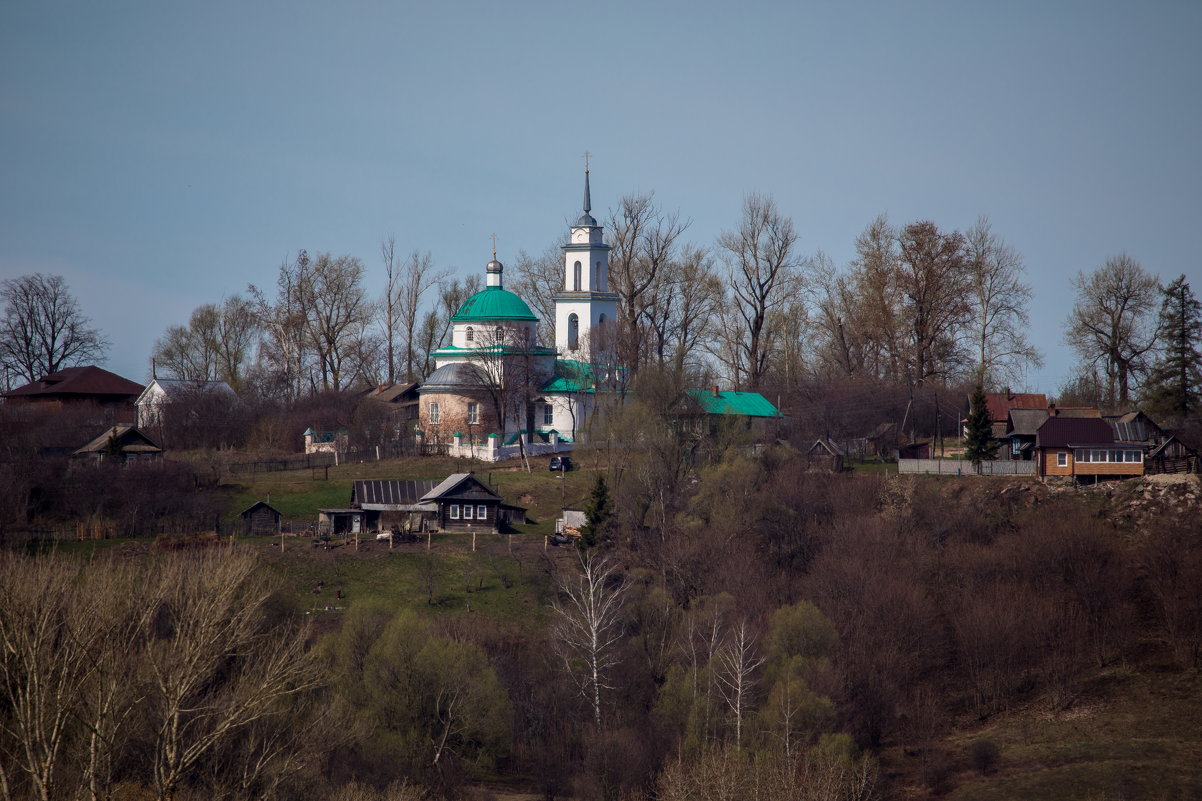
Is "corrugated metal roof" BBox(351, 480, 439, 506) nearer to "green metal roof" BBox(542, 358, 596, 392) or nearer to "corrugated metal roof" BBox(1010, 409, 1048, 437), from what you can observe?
"green metal roof" BBox(542, 358, 596, 392)

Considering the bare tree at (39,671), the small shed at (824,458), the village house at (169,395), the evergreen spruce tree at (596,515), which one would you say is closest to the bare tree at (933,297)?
the small shed at (824,458)

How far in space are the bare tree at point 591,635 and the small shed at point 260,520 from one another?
10.3 metres

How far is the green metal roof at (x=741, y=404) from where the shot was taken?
52281 millimetres

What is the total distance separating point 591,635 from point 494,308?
27982 mm

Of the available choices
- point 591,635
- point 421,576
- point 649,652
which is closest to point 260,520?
point 421,576

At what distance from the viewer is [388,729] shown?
25.6 meters

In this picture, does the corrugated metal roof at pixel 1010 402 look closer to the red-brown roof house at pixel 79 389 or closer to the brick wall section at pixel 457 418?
the brick wall section at pixel 457 418

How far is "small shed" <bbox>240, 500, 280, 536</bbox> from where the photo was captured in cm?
3762

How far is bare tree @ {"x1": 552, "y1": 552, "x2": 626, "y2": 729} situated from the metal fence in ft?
49.4

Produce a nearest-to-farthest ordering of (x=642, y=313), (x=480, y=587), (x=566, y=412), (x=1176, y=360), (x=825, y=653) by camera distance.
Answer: (x=825, y=653) → (x=480, y=587) → (x=1176, y=360) → (x=566, y=412) → (x=642, y=313)

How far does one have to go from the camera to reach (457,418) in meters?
50.5

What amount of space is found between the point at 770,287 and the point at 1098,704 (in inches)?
1429

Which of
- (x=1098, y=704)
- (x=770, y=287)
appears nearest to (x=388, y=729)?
(x=1098, y=704)

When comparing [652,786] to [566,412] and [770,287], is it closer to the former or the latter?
[566,412]
